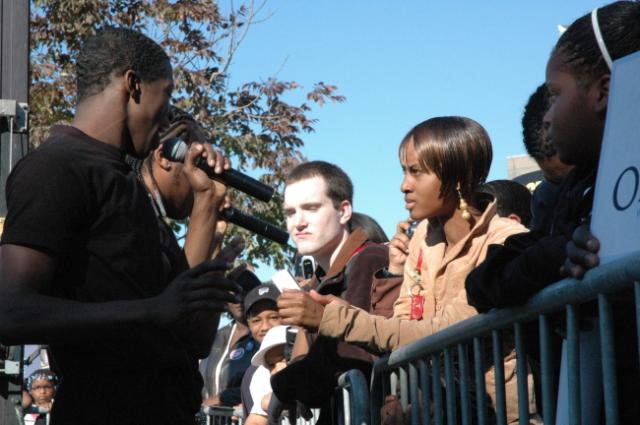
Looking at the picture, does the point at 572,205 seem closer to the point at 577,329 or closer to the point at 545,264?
the point at 545,264

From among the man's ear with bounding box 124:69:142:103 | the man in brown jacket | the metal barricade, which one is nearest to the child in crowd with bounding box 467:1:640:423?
the man's ear with bounding box 124:69:142:103

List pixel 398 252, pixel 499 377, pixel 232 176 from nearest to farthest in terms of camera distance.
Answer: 1. pixel 499 377
2. pixel 232 176
3. pixel 398 252

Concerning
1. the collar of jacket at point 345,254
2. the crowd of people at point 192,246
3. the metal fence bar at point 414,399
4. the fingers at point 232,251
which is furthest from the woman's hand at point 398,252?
the fingers at point 232,251

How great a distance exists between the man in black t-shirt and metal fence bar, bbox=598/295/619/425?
1170 mm

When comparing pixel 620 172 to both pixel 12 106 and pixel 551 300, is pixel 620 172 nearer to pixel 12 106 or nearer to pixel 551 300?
pixel 551 300

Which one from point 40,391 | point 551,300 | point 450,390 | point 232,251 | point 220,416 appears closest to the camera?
point 551,300

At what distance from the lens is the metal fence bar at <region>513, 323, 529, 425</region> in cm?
304

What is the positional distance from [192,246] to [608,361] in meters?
1.87

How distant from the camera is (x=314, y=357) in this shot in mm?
5316

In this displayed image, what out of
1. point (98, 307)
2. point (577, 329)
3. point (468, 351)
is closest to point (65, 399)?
point (98, 307)

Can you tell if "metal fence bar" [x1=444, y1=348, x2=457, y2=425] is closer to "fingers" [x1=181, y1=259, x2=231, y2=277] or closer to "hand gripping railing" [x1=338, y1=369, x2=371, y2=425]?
"fingers" [x1=181, y1=259, x2=231, y2=277]

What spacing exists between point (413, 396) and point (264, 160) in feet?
42.3

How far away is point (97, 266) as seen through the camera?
11.0ft

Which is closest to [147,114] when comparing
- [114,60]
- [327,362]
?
[114,60]
